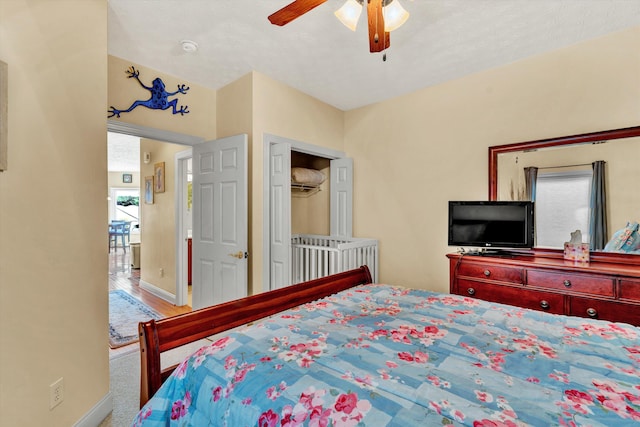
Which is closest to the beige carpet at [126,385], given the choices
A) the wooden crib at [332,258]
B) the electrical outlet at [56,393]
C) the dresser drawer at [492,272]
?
the electrical outlet at [56,393]

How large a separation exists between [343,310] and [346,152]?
2807 millimetres

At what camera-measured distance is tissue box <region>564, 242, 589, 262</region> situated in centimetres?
230

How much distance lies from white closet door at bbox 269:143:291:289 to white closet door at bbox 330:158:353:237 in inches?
41.2

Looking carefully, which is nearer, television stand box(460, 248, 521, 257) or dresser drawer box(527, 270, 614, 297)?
dresser drawer box(527, 270, 614, 297)

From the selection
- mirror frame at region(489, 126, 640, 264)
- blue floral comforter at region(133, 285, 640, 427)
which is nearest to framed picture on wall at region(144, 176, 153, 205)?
blue floral comforter at region(133, 285, 640, 427)

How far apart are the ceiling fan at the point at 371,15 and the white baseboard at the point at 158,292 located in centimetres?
383

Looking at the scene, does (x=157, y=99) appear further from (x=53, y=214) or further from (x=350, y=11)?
(x=350, y=11)

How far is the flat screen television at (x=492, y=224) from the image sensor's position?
2607mm

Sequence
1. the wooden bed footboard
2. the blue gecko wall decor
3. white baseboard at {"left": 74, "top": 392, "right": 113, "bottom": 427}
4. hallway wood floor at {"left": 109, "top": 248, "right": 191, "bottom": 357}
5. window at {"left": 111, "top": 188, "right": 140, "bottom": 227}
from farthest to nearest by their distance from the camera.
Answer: window at {"left": 111, "top": 188, "right": 140, "bottom": 227}, hallway wood floor at {"left": 109, "top": 248, "right": 191, "bottom": 357}, the blue gecko wall decor, white baseboard at {"left": 74, "top": 392, "right": 113, "bottom": 427}, the wooden bed footboard

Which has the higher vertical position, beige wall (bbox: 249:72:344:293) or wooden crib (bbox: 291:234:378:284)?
beige wall (bbox: 249:72:344:293)

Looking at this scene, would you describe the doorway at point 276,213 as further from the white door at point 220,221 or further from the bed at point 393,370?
the bed at point 393,370

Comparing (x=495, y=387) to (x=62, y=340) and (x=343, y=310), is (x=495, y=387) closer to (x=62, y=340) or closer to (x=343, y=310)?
(x=343, y=310)

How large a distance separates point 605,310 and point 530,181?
3.78ft

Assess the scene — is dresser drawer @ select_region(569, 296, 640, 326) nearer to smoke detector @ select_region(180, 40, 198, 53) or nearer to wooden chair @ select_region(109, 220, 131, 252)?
smoke detector @ select_region(180, 40, 198, 53)
